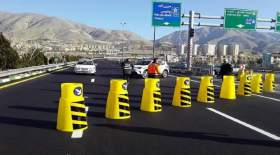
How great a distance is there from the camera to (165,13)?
37.2 m

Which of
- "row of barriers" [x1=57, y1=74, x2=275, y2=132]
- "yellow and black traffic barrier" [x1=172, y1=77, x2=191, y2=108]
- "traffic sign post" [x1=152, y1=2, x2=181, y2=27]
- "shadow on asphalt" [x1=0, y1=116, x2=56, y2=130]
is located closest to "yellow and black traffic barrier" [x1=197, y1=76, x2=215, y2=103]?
"row of barriers" [x1=57, y1=74, x2=275, y2=132]

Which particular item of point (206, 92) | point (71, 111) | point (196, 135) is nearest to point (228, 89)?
point (206, 92)

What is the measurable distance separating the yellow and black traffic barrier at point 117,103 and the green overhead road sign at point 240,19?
28.4 m

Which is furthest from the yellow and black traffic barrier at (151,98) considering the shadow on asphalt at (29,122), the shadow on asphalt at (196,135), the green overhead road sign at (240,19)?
the green overhead road sign at (240,19)

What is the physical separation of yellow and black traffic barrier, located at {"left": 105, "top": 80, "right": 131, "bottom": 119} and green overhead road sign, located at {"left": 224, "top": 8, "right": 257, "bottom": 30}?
2840 centimetres

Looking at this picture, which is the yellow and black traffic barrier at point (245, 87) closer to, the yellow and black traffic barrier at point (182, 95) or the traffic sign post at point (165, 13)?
the yellow and black traffic barrier at point (182, 95)

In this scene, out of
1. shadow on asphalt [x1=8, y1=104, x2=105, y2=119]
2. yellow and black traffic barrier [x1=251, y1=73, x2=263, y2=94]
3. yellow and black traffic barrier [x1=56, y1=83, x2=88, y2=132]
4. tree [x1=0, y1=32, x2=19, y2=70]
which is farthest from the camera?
tree [x1=0, y1=32, x2=19, y2=70]

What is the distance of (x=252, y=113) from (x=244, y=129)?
10.5ft

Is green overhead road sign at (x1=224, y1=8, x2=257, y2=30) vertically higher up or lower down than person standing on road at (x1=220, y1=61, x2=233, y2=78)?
higher up

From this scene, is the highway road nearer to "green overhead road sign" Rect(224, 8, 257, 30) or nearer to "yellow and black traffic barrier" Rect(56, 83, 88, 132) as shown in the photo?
"yellow and black traffic barrier" Rect(56, 83, 88, 132)

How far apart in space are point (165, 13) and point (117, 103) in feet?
90.5

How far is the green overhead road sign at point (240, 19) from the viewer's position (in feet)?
123

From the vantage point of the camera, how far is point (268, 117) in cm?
1175

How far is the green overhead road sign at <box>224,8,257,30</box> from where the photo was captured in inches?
1474
